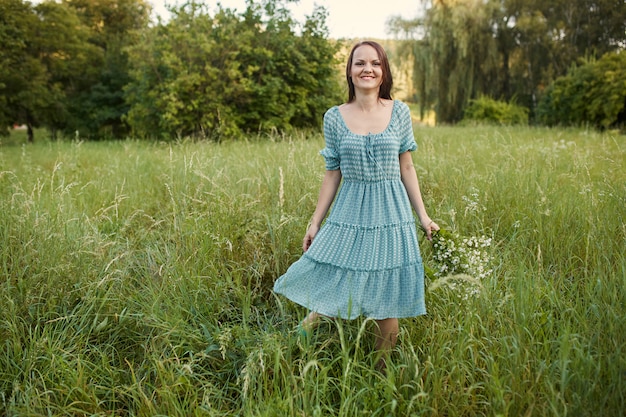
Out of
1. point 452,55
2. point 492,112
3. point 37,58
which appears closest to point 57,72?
point 37,58

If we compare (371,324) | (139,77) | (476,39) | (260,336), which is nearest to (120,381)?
(260,336)

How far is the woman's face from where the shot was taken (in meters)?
2.35

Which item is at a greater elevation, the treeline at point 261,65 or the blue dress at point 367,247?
the treeline at point 261,65

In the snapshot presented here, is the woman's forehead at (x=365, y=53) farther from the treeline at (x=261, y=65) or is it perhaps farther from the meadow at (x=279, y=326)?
the treeline at (x=261, y=65)

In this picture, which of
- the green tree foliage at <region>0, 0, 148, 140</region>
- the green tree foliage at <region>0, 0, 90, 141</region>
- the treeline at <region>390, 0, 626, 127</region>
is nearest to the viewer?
the green tree foliage at <region>0, 0, 90, 141</region>

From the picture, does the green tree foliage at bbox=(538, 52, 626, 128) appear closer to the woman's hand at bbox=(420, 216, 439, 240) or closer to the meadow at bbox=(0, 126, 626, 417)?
the meadow at bbox=(0, 126, 626, 417)

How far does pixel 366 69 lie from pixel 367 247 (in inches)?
34.4

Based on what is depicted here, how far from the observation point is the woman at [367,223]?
2172 mm

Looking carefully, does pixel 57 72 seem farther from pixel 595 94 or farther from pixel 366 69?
pixel 366 69

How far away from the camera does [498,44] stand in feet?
74.1

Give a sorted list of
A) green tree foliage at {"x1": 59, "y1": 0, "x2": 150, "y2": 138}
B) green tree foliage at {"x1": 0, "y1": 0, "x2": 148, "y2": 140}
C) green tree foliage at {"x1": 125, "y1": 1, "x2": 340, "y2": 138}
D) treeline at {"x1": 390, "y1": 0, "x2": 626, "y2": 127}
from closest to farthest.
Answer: green tree foliage at {"x1": 125, "y1": 1, "x2": 340, "y2": 138} → green tree foliage at {"x1": 0, "y1": 0, "x2": 148, "y2": 140} → green tree foliage at {"x1": 59, "y1": 0, "x2": 150, "y2": 138} → treeline at {"x1": 390, "y1": 0, "x2": 626, "y2": 127}

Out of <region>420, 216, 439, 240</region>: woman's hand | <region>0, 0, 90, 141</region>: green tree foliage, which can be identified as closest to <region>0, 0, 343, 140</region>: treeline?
<region>0, 0, 90, 141</region>: green tree foliage

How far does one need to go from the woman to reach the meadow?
16 centimetres

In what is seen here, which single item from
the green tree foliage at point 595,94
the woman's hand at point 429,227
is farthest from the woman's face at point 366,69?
the green tree foliage at point 595,94
